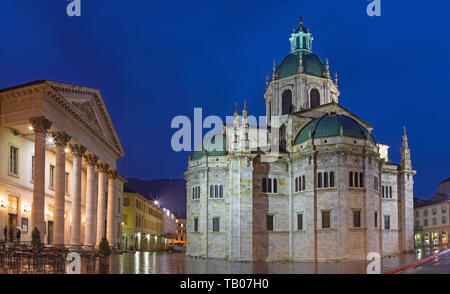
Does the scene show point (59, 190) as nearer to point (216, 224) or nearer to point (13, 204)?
point (13, 204)

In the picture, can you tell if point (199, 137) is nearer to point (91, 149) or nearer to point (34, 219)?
point (91, 149)

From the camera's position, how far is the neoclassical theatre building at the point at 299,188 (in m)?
49.0

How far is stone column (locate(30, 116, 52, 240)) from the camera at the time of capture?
3017 centimetres

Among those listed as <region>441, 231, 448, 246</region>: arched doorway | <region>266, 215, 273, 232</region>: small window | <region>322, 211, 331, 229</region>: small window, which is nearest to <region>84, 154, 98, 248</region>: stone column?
<region>266, 215, 273, 232</region>: small window

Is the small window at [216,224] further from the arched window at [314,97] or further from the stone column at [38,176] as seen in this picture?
the stone column at [38,176]

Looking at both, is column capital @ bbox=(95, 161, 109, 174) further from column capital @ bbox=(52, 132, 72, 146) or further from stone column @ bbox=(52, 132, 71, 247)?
column capital @ bbox=(52, 132, 72, 146)

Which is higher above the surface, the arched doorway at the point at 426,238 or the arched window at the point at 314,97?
the arched window at the point at 314,97

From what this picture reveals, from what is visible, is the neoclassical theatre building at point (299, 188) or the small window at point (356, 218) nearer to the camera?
the small window at point (356, 218)

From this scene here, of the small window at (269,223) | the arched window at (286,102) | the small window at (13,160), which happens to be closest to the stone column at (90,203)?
the small window at (13,160)

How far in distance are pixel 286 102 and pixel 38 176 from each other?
4043cm

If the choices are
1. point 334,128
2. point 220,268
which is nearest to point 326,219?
point 334,128

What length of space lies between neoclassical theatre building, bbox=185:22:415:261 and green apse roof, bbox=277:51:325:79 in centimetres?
19

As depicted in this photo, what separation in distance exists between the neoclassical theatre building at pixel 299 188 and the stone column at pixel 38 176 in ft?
86.1
